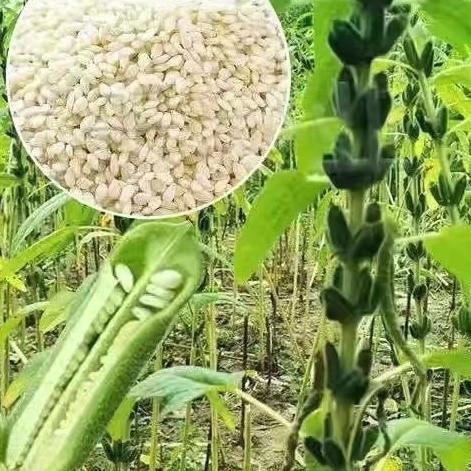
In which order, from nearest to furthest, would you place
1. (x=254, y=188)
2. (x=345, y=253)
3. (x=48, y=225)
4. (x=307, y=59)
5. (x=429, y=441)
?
(x=345, y=253) → (x=429, y=441) → (x=307, y=59) → (x=254, y=188) → (x=48, y=225)

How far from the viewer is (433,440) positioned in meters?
0.50

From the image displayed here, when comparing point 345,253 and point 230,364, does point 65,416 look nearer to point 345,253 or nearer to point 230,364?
point 345,253

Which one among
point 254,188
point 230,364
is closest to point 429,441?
point 230,364

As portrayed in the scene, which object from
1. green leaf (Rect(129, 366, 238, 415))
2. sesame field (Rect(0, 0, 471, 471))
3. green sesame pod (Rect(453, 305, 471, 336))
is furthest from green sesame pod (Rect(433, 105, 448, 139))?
green leaf (Rect(129, 366, 238, 415))

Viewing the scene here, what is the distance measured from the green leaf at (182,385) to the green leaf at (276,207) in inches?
4.9

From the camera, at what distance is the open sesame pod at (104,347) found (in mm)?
392

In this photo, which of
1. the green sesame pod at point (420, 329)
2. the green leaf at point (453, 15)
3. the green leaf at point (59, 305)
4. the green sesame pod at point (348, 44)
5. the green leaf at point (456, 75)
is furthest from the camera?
the green sesame pod at point (420, 329)

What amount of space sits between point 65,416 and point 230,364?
1347 millimetres

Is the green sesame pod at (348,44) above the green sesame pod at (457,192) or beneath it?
above

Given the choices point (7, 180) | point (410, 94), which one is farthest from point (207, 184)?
point (410, 94)

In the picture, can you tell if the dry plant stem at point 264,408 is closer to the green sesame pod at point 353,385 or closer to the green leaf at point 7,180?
the green sesame pod at point 353,385

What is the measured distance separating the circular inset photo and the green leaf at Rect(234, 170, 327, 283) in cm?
13

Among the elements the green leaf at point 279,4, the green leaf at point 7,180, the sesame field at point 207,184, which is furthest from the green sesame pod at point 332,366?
the green leaf at point 7,180

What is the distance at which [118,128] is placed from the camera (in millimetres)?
574
